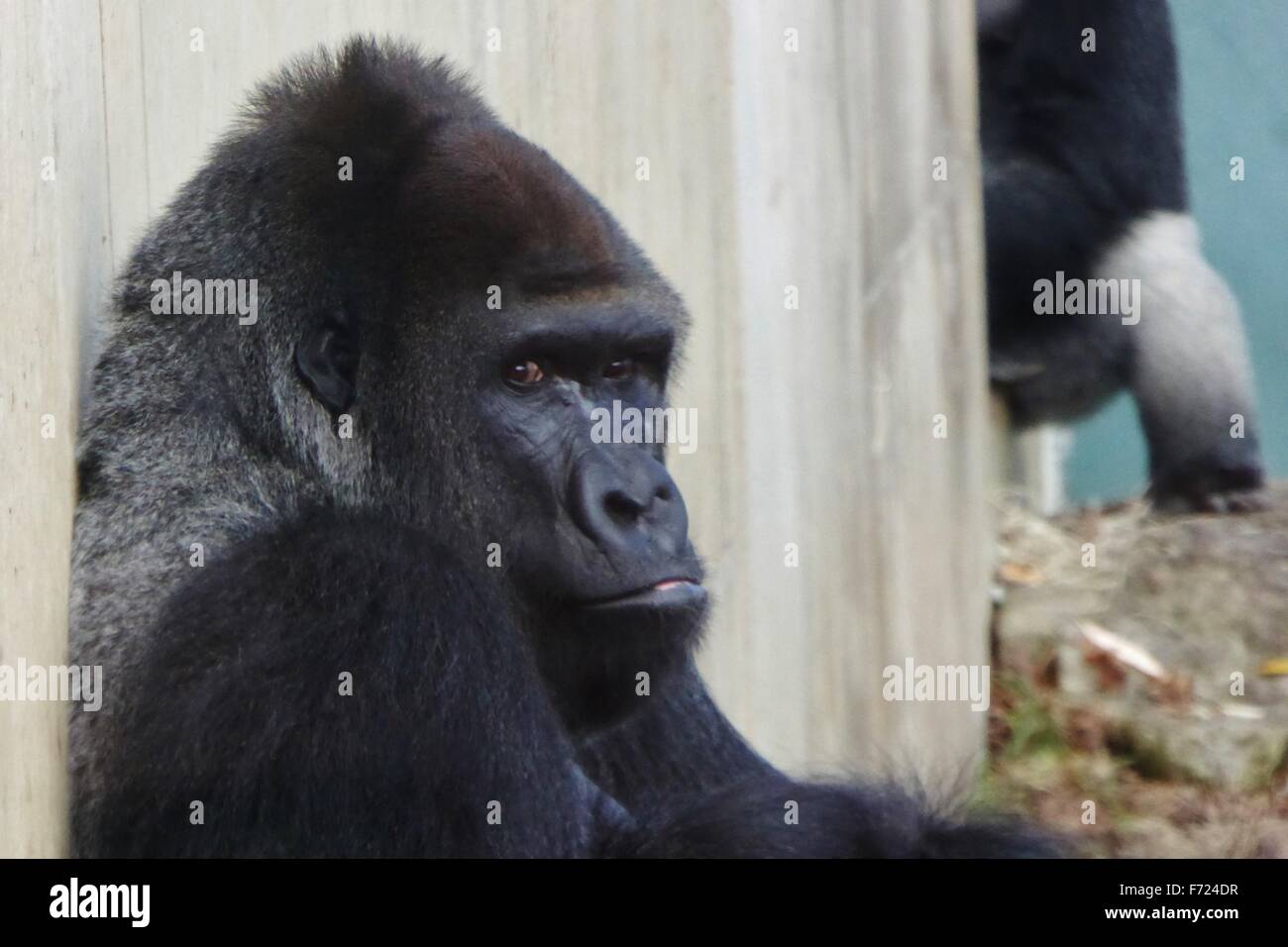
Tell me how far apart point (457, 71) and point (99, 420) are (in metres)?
1.01

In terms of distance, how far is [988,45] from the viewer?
22.3 ft

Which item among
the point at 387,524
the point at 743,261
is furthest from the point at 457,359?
the point at 743,261

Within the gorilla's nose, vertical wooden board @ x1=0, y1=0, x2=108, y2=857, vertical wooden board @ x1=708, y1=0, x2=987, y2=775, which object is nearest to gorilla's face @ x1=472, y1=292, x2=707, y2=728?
the gorilla's nose

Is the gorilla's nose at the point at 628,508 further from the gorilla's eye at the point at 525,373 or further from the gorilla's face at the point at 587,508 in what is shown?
the gorilla's eye at the point at 525,373

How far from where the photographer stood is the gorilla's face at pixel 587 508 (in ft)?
8.03

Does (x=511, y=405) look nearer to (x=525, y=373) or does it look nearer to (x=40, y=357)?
(x=525, y=373)

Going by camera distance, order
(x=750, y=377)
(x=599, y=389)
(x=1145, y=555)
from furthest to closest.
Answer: (x=1145, y=555)
(x=750, y=377)
(x=599, y=389)

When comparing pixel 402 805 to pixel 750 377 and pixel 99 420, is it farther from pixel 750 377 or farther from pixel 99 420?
pixel 750 377

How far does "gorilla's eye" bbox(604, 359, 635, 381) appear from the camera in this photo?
2654 mm

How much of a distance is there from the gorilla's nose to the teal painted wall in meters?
4.60

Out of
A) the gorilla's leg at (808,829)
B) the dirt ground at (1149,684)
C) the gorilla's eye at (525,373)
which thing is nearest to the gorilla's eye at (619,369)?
the gorilla's eye at (525,373)

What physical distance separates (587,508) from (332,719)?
50 cm

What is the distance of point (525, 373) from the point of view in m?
2.57
